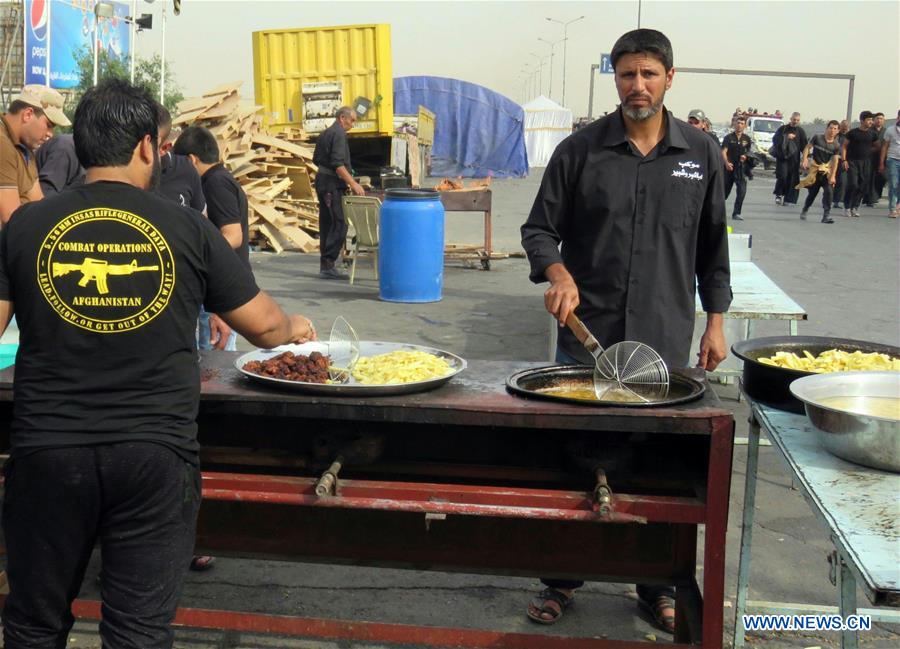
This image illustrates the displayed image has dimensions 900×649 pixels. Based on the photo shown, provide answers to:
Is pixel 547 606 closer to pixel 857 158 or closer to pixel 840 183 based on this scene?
pixel 857 158

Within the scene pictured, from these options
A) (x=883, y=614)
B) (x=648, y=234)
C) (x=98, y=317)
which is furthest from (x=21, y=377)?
(x=883, y=614)

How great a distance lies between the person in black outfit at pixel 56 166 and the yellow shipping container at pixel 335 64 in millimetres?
9528

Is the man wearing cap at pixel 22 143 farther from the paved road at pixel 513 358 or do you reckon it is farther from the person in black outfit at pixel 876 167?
the person in black outfit at pixel 876 167

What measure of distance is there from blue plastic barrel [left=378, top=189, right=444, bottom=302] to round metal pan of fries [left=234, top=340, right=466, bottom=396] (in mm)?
6752

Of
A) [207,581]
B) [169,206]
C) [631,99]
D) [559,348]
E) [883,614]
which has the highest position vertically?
[631,99]

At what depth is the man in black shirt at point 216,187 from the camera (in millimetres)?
6035

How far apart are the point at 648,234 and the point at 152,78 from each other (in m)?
34.9

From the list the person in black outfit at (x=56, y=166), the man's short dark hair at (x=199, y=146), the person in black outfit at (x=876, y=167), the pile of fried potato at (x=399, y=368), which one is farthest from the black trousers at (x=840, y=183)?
the pile of fried potato at (x=399, y=368)

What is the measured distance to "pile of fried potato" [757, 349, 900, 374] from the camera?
3291mm

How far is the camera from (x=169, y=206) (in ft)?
8.23

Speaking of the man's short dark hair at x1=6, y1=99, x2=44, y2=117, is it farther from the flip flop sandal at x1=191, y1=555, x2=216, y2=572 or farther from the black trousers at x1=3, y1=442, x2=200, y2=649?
the black trousers at x1=3, y1=442, x2=200, y2=649

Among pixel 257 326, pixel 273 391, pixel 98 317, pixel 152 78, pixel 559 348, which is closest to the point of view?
pixel 98 317

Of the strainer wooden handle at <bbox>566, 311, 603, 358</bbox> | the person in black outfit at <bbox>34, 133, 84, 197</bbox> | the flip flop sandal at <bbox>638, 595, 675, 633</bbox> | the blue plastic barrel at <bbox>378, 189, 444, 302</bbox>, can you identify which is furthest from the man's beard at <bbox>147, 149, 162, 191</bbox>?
the blue plastic barrel at <bbox>378, 189, 444, 302</bbox>

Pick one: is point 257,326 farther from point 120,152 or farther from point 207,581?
point 207,581
